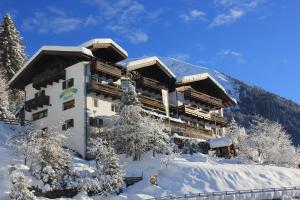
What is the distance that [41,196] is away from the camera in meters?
36.7

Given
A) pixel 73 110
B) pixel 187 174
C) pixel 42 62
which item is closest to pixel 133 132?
pixel 187 174

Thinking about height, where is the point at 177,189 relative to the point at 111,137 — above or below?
below

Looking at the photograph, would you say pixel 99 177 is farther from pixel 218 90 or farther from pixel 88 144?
pixel 218 90

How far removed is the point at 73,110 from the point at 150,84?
38.2 feet

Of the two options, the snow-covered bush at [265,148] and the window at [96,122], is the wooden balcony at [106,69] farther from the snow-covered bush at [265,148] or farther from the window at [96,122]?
the snow-covered bush at [265,148]

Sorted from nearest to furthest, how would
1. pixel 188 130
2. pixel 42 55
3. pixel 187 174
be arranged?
pixel 187 174
pixel 42 55
pixel 188 130

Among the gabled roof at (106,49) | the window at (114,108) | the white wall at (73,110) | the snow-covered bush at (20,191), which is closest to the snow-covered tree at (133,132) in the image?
the white wall at (73,110)

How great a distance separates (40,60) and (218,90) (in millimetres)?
27905

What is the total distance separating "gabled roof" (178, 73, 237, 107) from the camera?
67.7 meters

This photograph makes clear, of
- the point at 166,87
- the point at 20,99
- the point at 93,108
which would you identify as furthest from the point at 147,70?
the point at 20,99

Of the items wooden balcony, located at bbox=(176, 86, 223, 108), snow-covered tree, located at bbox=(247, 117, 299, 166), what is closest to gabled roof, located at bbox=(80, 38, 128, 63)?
wooden balcony, located at bbox=(176, 86, 223, 108)

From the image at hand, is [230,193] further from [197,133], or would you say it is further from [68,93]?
[197,133]

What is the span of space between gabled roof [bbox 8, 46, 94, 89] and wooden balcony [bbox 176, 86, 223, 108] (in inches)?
704

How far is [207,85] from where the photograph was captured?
239 feet
